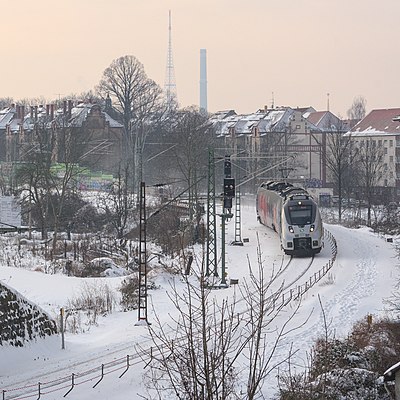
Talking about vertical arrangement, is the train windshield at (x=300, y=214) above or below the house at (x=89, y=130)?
below

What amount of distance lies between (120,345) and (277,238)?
983 inches

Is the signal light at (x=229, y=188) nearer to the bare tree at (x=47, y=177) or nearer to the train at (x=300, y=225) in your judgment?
the train at (x=300, y=225)

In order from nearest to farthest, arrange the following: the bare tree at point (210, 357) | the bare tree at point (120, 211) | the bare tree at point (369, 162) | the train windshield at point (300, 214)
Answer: the bare tree at point (210, 357)
the train windshield at point (300, 214)
the bare tree at point (120, 211)
the bare tree at point (369, 162)

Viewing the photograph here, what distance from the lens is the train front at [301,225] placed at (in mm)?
40250

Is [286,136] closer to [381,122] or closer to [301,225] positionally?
[381,122]

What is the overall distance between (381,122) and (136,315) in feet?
205

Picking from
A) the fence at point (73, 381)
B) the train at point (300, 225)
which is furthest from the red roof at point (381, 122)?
the fence at point (73, 381)

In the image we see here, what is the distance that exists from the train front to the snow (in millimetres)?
863

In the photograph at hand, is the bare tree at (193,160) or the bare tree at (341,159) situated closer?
the bare tree at (193,160)

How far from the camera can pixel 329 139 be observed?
8769 cm

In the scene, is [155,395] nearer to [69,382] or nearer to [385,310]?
[69,382]

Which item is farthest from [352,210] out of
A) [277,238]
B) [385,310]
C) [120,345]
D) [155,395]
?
[155,395]

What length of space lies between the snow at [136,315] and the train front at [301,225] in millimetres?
863

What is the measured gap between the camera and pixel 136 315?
104 ft
